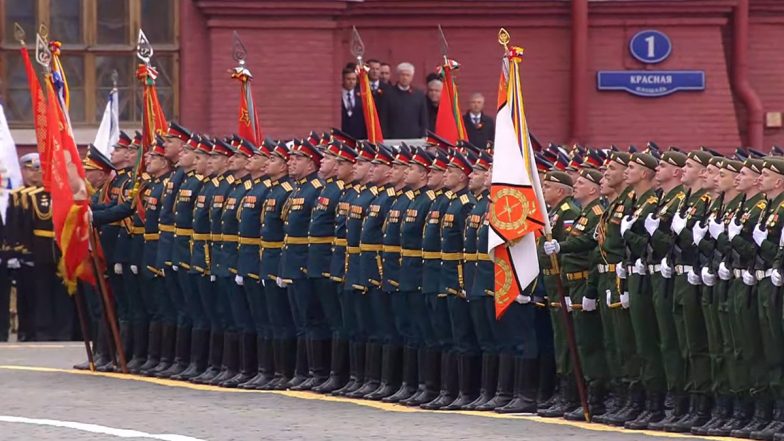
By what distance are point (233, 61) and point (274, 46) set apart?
455mm

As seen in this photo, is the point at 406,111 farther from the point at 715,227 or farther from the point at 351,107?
the point at 715,227

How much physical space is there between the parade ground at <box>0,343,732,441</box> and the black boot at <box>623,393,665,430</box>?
185 millimetres

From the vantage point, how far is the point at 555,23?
2802 centimetres

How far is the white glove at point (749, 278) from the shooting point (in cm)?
1480

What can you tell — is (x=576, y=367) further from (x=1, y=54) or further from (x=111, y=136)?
(x=1, y=54)

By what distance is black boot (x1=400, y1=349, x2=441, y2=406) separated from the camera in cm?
1728

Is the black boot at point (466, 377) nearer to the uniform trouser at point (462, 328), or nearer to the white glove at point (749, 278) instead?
the uniform trouser at point (462, 328)

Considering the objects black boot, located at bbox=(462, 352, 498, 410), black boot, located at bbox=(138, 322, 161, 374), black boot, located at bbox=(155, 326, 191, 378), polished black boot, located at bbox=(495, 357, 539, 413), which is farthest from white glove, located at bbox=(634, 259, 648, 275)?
black boot, located at bbox=(138, 322, 161, 374)

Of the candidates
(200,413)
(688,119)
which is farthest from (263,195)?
(688,119)

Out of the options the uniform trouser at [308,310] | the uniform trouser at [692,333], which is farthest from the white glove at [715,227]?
the uniform trouser at [308,310]

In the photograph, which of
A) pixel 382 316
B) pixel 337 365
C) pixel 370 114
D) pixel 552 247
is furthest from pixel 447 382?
pixel 370 114

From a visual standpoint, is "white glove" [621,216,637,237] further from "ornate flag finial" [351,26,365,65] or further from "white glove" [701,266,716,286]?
"ornate flag finial" [351,26,365,65]

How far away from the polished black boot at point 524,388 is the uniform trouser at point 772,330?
86.7 inches

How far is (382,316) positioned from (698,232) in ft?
10.9
